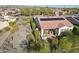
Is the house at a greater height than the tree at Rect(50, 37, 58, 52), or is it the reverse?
the house

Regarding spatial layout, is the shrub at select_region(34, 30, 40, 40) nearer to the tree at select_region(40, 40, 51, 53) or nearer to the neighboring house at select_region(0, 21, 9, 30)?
the tree at select_region(40, 40, 51, 53)

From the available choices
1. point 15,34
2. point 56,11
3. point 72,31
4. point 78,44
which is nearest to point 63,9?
point 56,11

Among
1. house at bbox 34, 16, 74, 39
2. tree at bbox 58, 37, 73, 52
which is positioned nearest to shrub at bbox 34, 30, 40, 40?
house at bbox 34, 16, 74, 39

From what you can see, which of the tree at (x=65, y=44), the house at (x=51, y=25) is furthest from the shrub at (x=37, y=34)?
the tree at (x=65, y=44)

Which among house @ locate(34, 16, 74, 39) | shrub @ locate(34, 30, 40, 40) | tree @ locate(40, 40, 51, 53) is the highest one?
house @ locate(34, 16, 74, 39)

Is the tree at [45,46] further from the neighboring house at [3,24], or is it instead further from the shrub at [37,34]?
the neighboring house at [3,24]

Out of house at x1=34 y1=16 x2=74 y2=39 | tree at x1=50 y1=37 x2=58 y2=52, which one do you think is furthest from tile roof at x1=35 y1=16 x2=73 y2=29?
tree at x1=50 y1=37 x2=58 y2=52

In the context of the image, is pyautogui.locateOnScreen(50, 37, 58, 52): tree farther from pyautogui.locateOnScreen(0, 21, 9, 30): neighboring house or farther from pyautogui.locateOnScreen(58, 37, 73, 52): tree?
pyautogui.locateOnScreen(0, 21, 9, 30): neighboring house

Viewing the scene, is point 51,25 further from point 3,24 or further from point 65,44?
point 3,24

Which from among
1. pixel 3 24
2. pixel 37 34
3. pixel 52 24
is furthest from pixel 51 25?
pixel 3 24
